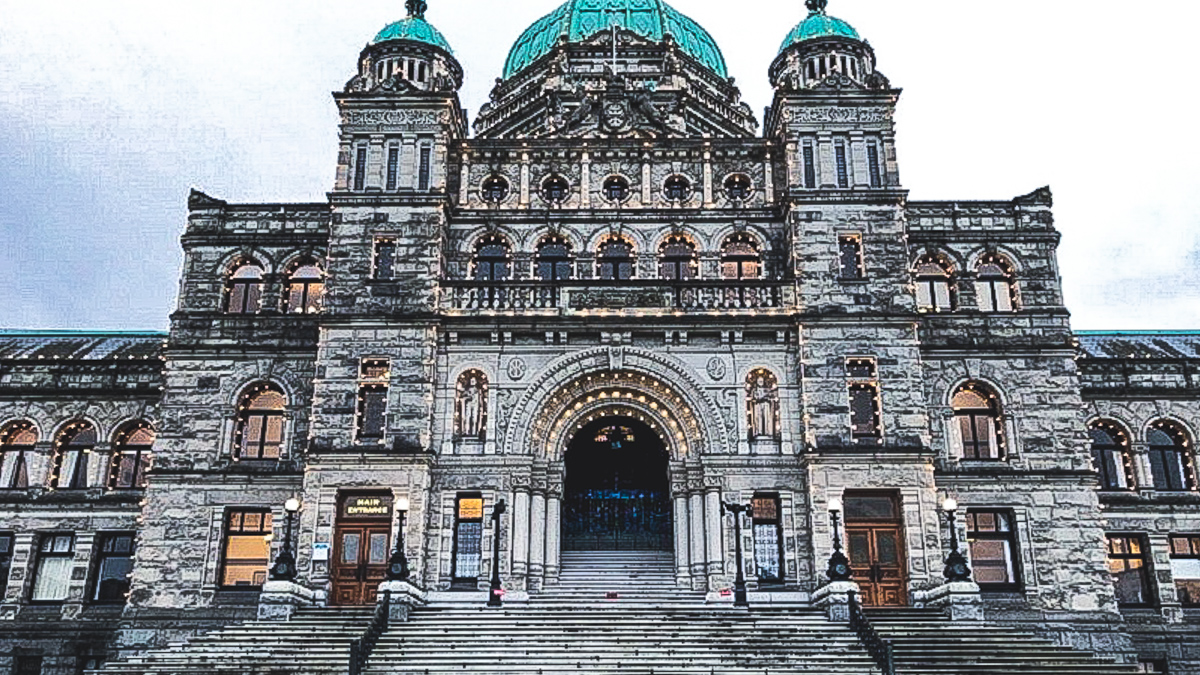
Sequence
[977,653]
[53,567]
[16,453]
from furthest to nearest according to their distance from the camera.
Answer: [16,453] < [53,567] < [977,653]

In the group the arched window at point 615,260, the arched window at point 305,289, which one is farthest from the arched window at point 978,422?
the arched window at point 305,289

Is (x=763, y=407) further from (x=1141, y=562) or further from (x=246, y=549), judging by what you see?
(x=246, y=549)

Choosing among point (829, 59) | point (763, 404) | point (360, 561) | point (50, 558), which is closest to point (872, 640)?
point (763, 404)

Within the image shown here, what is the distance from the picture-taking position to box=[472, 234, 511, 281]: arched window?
1419 inches

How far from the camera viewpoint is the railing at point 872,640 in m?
22.5

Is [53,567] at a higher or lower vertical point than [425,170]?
lower

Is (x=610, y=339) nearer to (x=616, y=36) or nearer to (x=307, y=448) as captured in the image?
(x=307, y=448)

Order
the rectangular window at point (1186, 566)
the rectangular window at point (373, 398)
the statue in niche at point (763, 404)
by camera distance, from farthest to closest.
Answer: the rectangular window at point (1186, 566)
the statue in niche at point (763, 404)
the rectangular window at point (373, 398)

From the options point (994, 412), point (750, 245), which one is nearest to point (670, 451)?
point (750, 245)

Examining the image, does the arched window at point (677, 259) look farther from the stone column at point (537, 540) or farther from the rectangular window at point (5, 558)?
the rectangular window at point (5, 558)

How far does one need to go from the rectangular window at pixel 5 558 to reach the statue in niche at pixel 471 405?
57.8 feet

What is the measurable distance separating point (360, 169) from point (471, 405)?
9.11 m

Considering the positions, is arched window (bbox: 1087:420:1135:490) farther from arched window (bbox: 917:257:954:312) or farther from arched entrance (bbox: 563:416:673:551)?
arched entrance (bbox: 563:416:673:551)

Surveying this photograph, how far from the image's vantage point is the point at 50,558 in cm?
3762
